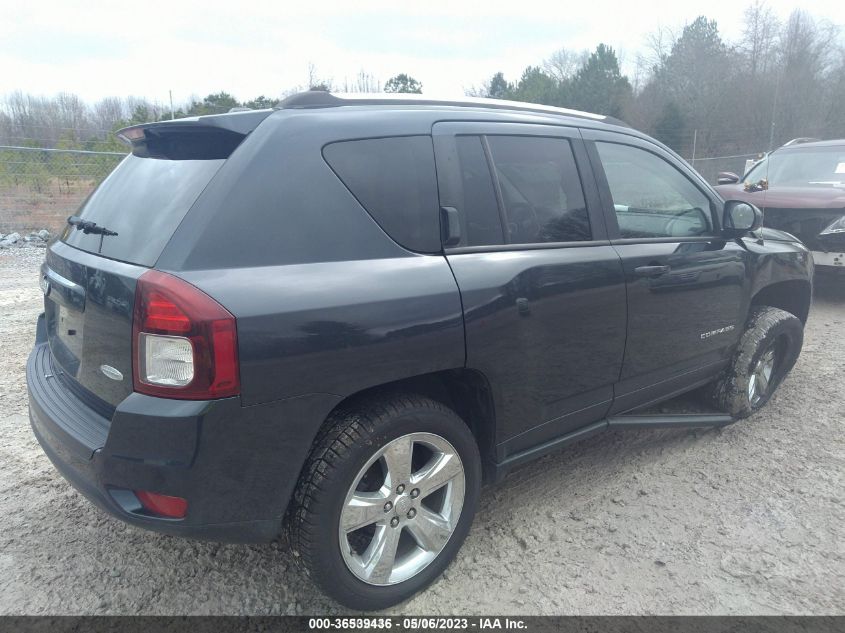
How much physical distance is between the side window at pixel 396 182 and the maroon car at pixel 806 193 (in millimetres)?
5975

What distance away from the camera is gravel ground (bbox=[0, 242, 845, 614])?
97.6 inches

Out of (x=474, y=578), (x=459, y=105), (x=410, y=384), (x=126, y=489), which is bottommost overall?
(x=474, y=578)

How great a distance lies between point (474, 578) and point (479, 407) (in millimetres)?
706

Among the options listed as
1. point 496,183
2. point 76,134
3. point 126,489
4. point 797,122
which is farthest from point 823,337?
point 797,122

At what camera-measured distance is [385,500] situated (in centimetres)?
233

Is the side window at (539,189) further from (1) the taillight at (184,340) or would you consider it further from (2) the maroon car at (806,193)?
(2) the maroon car at (806,193)

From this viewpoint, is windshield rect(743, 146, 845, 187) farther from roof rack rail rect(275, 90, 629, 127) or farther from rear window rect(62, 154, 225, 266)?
rear window rect(62, 154, 225, 266)

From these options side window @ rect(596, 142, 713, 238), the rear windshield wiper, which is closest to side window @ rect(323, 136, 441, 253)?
the rear windshield wiper

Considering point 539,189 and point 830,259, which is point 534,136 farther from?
point 830,259

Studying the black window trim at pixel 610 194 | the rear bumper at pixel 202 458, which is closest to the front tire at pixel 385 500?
the rear bumper at pixel 202 458

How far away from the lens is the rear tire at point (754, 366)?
392cm

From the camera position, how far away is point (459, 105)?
110 inches

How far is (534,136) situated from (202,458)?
201 centimetres

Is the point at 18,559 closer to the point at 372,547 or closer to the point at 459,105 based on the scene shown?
the point at 372,547
